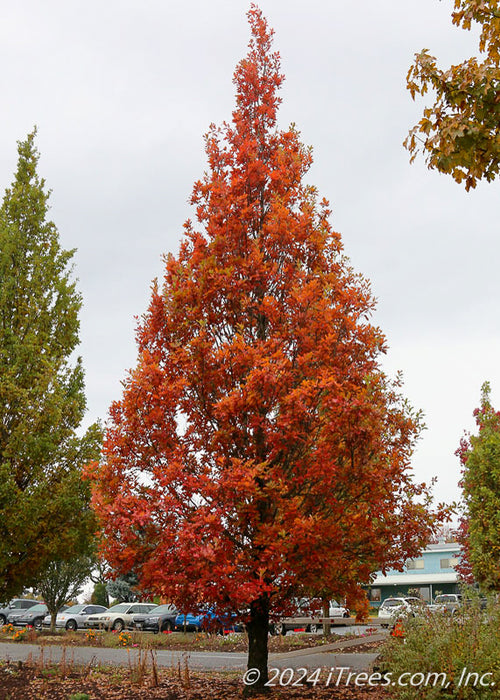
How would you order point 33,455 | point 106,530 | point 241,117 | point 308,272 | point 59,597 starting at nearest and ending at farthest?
point 106,530 < point 308,272 < point 241,117 < point 33,455 < point 59,597

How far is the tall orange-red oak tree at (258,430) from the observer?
Answer: 7605 millimetres

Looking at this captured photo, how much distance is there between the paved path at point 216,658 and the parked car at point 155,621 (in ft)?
26.8

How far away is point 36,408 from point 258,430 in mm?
5264

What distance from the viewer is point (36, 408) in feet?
38.9

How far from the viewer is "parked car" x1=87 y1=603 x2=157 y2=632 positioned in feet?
96.4

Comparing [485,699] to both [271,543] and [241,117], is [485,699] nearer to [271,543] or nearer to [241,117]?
[271,543]

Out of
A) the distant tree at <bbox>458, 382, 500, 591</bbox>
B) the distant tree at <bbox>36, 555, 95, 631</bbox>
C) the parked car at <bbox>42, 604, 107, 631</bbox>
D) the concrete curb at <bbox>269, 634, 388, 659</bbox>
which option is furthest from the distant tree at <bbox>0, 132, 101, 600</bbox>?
the parked car at <bbox>42, 604, 107, 631</bbox>

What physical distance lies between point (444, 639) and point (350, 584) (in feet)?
5.27

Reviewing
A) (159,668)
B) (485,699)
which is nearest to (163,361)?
(485,699)

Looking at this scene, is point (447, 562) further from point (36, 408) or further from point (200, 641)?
point (36, 408)

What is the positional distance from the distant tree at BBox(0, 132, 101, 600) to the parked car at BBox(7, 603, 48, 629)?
83.5ft

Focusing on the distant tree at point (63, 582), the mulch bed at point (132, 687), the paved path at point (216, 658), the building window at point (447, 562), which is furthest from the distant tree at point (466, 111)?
the building window at point (447, 562)

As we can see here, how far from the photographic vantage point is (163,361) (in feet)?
29.9

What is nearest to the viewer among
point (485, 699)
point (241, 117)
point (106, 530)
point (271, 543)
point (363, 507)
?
point (485, 699)
